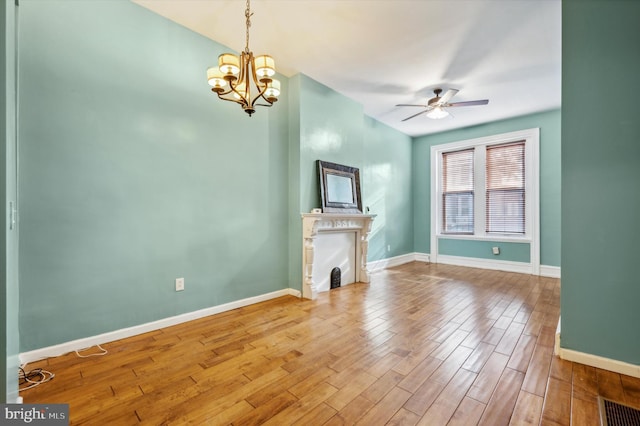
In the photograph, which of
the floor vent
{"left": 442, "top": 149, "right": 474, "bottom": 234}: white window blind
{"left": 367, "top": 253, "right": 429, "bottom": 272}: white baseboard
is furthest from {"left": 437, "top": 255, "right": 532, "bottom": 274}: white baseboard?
the floor vent

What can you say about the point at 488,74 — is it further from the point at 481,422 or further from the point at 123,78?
the point at 123,78

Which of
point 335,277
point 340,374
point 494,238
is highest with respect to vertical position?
point 494,238

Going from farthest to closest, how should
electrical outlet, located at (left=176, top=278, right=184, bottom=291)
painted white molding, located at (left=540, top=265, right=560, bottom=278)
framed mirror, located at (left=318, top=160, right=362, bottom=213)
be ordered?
1. painted white molding, located at (left=540, top=265, right=560, bottom=278)
2. framed mirror, located at (left=318, top=160, right=362, bottom=213)
3. electrical outlet, located at (left=176, top=278, right=184, bottom=291)

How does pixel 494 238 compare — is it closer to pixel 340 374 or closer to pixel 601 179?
pixel 601 179

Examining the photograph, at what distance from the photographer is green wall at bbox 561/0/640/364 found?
5.91 ft

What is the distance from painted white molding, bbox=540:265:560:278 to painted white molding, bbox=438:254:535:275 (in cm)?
16

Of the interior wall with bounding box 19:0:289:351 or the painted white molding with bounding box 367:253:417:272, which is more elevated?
the interior wall with bounding box 19:0:289:351

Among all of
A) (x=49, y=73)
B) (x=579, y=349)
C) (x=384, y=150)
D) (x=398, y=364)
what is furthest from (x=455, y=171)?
(x=49, y=73)

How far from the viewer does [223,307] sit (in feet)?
9.78

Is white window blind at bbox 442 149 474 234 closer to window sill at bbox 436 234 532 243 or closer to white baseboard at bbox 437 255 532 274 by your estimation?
window sill at bbox 436 234 532 243

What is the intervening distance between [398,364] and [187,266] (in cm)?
211

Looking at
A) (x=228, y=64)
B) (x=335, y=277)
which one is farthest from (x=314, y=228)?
(x=228, y=64)

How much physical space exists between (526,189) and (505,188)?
1.09 feet

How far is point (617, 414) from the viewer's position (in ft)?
4.68
